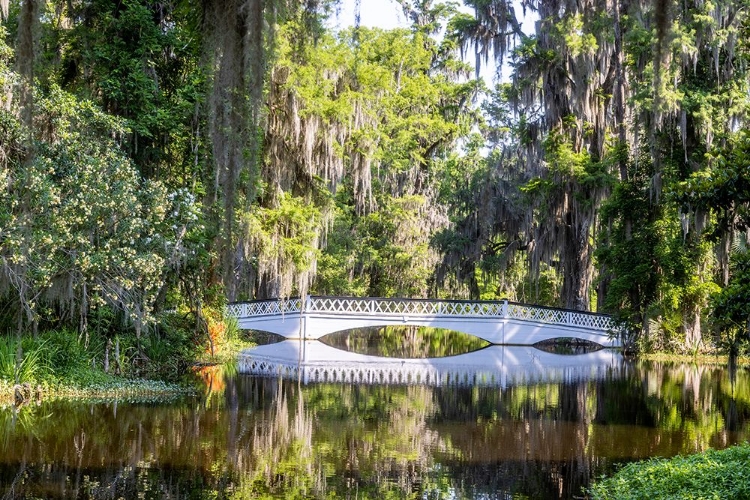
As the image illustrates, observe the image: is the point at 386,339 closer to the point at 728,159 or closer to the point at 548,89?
the point at 548,89

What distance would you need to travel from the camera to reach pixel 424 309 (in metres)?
29.3

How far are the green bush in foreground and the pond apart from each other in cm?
47

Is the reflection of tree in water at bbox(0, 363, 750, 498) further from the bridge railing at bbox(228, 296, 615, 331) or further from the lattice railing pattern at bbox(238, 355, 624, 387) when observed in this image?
the bridge railing at bbox(228, 296, 615, 331)

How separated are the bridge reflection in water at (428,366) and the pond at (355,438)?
151cm

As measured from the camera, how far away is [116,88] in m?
14.5

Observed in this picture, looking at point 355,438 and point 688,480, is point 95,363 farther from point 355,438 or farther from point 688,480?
point 688,480

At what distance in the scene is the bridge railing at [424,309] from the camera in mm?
28891

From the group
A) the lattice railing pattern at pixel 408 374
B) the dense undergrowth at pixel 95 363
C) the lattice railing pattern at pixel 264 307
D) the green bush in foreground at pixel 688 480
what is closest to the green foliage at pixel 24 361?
the dense undergrowth at pixel 95 363

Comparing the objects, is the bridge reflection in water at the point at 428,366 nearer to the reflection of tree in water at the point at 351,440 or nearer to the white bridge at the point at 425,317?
the white bridge at the point at 425,317

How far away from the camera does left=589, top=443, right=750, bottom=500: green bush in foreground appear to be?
618cm

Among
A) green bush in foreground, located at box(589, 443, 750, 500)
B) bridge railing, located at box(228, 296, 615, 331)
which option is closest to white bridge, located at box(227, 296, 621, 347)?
bridge railing, located at box(228, 296, 615, 331)

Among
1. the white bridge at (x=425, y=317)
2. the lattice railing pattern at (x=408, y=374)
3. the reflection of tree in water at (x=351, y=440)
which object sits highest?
the white bridge at (x=425, y=317)

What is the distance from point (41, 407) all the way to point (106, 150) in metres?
4.10

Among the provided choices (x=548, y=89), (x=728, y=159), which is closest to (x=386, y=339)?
(x=548, y=89)
